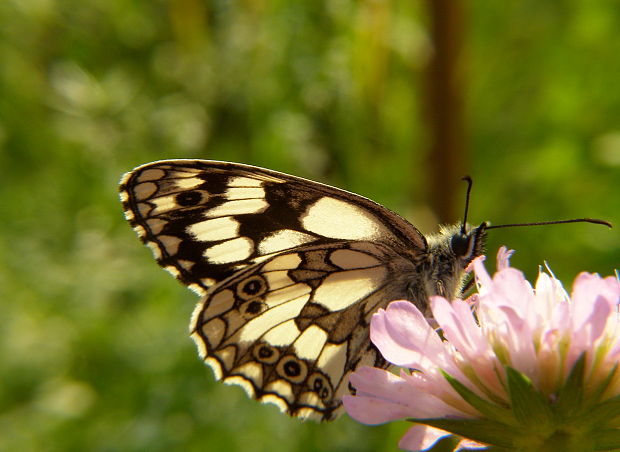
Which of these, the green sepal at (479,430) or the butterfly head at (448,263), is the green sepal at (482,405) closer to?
the green sepal at (479,430)

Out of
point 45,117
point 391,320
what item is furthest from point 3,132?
point 391,320

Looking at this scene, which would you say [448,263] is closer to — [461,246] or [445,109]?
[461,246]

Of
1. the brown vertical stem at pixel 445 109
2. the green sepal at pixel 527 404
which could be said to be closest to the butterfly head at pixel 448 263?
the green sepal at pixel 527 404

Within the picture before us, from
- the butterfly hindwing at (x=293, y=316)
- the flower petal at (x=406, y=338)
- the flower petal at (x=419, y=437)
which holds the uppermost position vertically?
the butterfly hindwing at (x=293, y=316)

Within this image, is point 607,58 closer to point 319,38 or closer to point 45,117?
point 319,38

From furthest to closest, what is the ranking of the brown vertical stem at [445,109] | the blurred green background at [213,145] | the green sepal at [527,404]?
the brown vertical stem at [445,109] → the blurred green background at [213,145] → the green sepal at [527,404]

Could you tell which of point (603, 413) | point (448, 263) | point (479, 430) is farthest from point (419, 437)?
point (448, 263)
